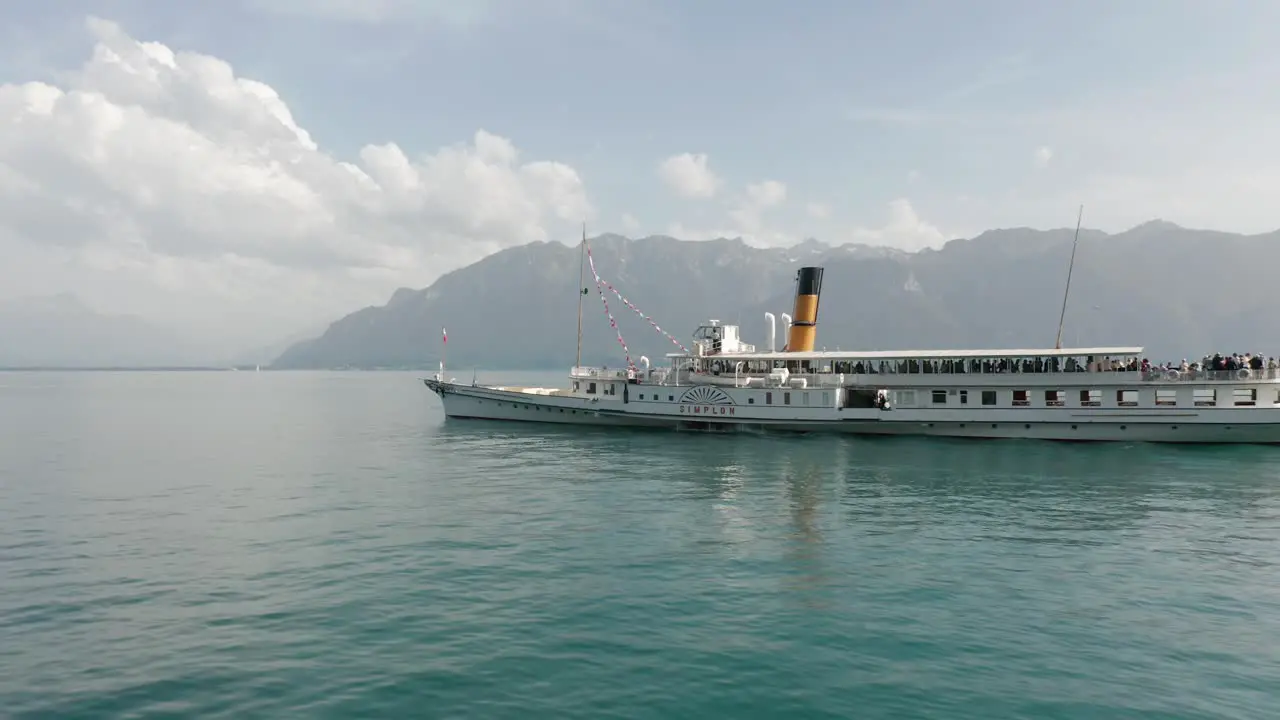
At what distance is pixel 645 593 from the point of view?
65.7ft

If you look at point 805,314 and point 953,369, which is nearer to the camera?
point 953,369

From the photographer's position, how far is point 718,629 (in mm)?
17406

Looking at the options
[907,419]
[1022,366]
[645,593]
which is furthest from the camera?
[907,419]

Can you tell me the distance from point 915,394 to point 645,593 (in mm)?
42215

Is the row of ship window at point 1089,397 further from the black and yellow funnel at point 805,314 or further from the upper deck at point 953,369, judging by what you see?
the black and yellow funnel at point 805,314

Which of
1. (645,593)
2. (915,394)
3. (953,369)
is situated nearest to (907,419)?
(915,394)

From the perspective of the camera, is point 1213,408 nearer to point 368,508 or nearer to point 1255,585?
point 1255,585

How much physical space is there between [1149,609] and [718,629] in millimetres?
11249

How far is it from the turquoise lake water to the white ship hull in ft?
33.9

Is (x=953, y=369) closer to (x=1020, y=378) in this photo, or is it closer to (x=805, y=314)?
(x=1020, y=378)

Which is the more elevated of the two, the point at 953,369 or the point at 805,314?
the point at 805,314

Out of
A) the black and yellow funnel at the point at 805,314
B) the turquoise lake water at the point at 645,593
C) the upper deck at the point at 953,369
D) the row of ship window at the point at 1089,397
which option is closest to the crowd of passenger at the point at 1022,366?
the upper deck at the point at 953,369

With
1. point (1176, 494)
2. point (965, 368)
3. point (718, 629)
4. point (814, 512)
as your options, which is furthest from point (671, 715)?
point (965, 368)

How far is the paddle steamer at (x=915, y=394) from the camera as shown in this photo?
166 feet
